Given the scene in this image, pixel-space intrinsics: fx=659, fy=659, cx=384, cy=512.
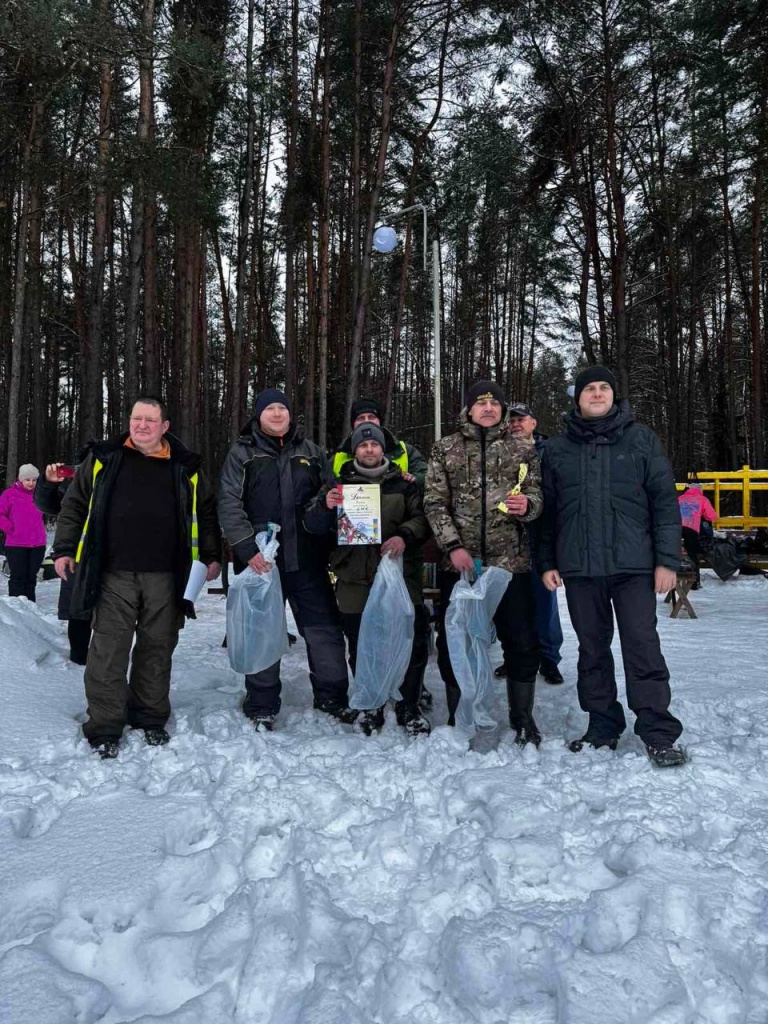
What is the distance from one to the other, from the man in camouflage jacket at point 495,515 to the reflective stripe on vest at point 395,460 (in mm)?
390

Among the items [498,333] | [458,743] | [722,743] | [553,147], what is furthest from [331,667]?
[498,333]

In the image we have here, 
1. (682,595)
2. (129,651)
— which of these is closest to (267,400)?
(129,651)

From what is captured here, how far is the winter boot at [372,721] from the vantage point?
3525 mm

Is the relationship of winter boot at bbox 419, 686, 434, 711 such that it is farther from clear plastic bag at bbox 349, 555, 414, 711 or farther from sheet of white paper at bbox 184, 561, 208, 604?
sheet of white paper at bbox 184, 561, 208, 604

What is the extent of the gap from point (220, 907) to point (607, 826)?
4.50 feet

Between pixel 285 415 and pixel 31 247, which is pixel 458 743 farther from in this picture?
pixel 31 247

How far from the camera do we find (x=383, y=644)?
11.2 feet

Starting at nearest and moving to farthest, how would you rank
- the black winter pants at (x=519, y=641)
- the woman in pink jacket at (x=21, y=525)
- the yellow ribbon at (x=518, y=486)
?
the yellow ribbon at (x=518, y=486)
the black winter pants at (x=519, y=641)
the woman in pink jacket at (x=21, y=525)

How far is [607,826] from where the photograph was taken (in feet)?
7.88

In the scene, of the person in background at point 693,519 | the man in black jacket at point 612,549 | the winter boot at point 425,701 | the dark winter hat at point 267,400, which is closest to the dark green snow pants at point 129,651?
the dark winter hat at point 267,400

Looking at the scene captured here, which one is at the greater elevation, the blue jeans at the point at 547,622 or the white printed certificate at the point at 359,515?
the white printed certificate at the point at 359,515

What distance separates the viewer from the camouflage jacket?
3.38 meters

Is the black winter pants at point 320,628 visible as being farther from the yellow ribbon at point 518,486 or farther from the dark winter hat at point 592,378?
the dark winter hat at point 592,378

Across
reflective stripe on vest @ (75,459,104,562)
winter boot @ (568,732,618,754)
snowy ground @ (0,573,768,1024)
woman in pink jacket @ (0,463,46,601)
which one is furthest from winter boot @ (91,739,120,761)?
woman in pink jacket @ (0,463,46,601)
